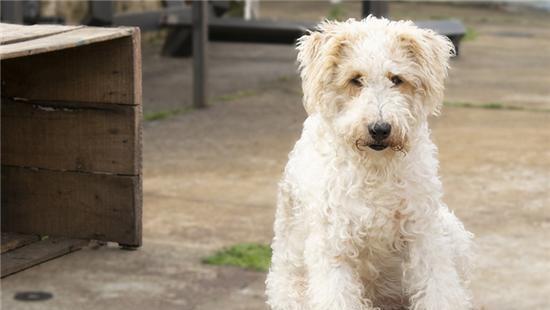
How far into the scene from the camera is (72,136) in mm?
5578

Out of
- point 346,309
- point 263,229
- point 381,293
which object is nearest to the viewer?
point 346,309

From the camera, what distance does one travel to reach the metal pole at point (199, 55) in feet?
33.7

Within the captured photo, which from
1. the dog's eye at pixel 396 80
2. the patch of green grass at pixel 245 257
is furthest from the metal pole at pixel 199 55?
the dog's eye at pixel 396 80

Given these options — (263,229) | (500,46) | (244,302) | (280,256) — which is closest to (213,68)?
(500,46)

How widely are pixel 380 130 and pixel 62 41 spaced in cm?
183

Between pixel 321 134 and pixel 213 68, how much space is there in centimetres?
920

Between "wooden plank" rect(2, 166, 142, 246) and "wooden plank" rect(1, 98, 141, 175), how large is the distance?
50 millimetres

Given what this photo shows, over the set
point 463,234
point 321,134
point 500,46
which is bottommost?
point 500,46

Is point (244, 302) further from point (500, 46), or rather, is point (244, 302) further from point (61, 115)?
point (500, 46)

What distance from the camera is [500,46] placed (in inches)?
627

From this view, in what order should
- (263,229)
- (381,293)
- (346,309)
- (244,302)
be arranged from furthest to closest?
(263,229)
(244,302)
(381,293)
(346,309)

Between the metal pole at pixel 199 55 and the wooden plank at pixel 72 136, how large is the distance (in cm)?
456

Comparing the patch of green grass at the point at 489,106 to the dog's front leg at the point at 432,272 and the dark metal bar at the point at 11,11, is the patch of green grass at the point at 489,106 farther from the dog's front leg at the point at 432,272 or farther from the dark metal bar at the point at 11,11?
the dog's front leg at the point at 432,272

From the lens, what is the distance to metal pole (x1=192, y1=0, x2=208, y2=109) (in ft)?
33.7
